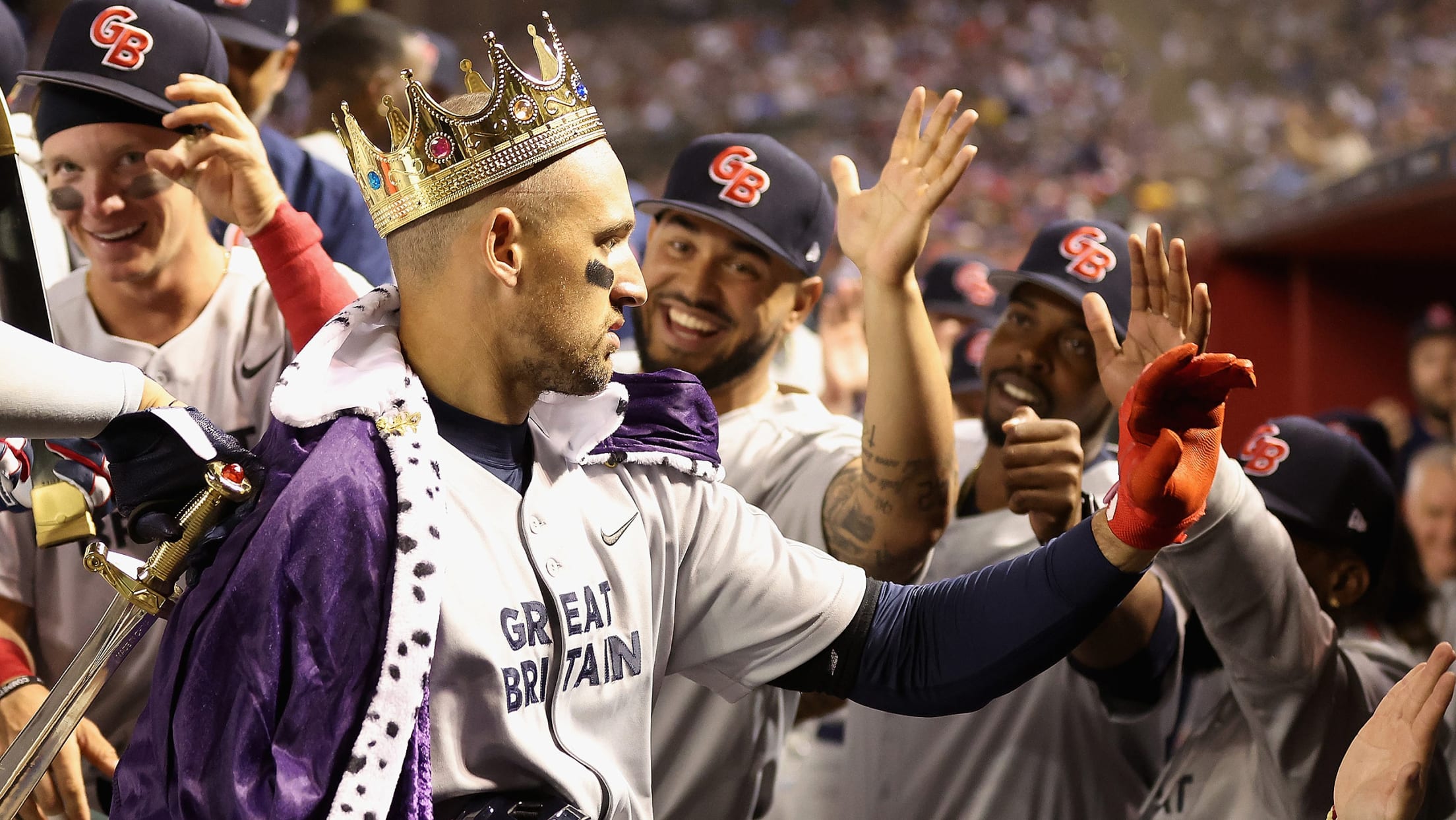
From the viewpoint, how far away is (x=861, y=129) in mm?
16500

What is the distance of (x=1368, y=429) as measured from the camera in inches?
146

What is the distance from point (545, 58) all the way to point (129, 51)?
928 mm

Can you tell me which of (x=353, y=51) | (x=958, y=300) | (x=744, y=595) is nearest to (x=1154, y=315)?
(x=744, y=595)

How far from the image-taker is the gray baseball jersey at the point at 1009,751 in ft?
9.33

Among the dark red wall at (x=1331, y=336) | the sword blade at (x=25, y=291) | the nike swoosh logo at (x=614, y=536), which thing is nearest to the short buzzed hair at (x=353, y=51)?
the sword blade at (x=25, y=291)

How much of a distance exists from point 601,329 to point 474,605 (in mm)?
383

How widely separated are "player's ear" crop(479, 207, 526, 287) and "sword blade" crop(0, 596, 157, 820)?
23.9 inches

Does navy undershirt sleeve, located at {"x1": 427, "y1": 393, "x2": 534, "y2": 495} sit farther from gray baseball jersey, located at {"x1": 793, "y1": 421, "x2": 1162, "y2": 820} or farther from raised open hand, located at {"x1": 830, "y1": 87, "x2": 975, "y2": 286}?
gray baseball jersey, located at {"x1": 793, "y1": 421, "x2": 1162, "y2": 820}

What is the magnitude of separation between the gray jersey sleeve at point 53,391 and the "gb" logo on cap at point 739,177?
157 centimetres

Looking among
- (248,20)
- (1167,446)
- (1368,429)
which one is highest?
(248,20)

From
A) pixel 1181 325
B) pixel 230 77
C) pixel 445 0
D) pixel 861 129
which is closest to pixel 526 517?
pixel 1181 325

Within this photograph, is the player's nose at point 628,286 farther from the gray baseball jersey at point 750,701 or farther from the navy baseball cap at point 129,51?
the navy baseball cap at point 129,51

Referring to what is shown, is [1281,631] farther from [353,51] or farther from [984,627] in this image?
[353,51]

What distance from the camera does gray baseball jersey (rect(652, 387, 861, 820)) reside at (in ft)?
8.51
